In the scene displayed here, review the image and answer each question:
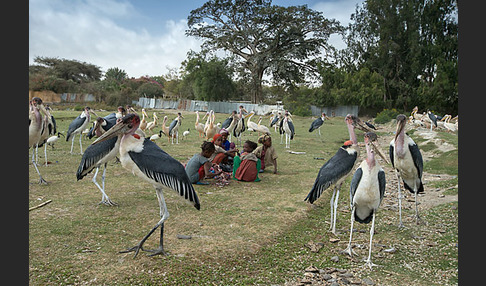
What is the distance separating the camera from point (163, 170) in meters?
4.00

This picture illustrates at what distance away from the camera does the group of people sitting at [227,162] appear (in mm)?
6836

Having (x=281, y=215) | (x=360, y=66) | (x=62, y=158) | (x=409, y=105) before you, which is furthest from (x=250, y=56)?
(x=281, y=215)

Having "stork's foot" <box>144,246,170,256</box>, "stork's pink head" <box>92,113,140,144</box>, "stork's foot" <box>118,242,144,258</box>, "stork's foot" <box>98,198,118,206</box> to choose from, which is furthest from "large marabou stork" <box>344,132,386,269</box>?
"stork's foot" <box>98,198,118,206</box>

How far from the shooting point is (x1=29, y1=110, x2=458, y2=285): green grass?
3.57m

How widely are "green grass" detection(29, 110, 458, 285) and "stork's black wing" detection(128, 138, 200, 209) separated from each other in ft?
2.35

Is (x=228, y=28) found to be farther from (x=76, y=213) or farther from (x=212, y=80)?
(x=76, y=213)

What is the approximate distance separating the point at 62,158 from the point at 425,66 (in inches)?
1393

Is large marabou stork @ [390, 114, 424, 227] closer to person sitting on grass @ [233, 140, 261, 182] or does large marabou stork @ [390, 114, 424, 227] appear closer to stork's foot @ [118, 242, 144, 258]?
person sitting on grass @ [233, 140, 261, 182]

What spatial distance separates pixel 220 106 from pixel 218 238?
3902 centimetres

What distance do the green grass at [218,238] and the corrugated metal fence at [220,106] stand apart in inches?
1250

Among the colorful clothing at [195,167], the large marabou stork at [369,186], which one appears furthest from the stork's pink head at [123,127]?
the large marabou stork at [369,186]

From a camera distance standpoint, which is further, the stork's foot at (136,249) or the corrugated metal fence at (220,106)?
the corrugated metal fence at (220,106)

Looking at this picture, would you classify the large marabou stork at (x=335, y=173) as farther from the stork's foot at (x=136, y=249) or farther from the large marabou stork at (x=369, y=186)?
the stork's foot at (x=136, y=249)

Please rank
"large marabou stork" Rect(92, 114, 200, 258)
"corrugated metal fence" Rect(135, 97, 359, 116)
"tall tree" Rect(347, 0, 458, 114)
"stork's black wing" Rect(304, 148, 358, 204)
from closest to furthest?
"large marabou stork" Rect(92, 114, 200, 258) < "stork's black wing" Rect(304, 148, 358, 204) < "tall tree" Rect(347, 0, 458, 114) < "corrugated metal fence" Rect(135, 97, 359, 116)
